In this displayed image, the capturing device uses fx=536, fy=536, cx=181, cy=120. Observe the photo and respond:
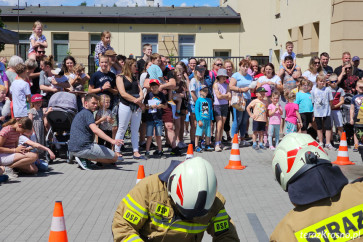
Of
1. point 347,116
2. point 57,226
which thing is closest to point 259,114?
point 347,116

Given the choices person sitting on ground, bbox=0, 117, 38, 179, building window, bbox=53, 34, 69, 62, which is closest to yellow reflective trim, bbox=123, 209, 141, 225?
person sitting on ground, bbox=0, 117, 38, 179

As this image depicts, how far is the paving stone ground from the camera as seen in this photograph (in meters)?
6.89

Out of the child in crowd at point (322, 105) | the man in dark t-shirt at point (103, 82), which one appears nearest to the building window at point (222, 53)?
the child in crowd at point (322, 105)

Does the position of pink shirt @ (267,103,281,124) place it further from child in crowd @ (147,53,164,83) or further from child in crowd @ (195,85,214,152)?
child in crowd @ (147,53,164,83)

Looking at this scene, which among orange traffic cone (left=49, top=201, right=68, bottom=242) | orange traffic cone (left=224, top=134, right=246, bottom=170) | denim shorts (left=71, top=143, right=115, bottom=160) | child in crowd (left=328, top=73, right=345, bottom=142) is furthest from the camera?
child in crowd (left=328, top=73, right=345, bottom=142)

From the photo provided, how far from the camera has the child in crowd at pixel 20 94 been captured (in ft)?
35.1

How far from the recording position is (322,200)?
2963 mm

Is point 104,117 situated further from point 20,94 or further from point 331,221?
point 331,221

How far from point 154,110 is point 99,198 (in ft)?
13.0

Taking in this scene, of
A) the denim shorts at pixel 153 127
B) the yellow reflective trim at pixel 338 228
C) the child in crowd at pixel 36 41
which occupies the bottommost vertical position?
the denim shorts at pixel 153 127

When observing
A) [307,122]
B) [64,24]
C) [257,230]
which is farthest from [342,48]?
[64,24]

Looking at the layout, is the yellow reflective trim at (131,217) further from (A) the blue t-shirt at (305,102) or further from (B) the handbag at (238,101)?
(A) the blue t-shirt at (305,102)

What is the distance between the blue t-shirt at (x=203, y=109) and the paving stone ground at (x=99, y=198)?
4.11 feet

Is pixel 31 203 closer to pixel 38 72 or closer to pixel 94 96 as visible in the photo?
pixel 94 96
